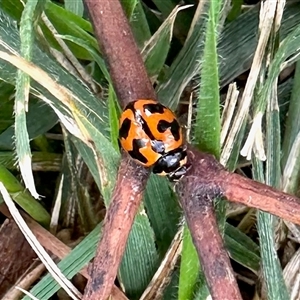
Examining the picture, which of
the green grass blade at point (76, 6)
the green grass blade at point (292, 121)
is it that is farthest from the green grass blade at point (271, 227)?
the green grass blade at point (76, 6)

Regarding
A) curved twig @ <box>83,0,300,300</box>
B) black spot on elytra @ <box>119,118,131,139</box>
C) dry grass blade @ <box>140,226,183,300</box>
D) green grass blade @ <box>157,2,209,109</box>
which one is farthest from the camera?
green grass blade @ <box>157,2,209,109</box>

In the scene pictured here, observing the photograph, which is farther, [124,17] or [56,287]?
[56,287]

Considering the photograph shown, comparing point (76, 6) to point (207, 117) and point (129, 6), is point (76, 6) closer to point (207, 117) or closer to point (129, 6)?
point (129, 6)

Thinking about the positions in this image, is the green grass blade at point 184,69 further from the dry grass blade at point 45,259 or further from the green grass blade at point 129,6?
the dry grass blade at point 45,259

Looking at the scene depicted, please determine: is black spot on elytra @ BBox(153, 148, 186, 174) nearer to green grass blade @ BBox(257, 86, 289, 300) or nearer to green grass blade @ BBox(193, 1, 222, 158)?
green grass blade @ BBox(193, 1, 222, 158)

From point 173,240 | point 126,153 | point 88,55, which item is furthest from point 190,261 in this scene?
point 88,55

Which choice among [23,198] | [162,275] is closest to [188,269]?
[162,275]

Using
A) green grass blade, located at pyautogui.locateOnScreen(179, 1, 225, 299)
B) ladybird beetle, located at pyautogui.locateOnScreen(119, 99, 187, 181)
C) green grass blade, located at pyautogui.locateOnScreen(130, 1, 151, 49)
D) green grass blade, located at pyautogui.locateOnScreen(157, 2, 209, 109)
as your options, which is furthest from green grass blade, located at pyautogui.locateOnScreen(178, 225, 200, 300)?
green grass blade, located at pyautogui.locateOnScreen(130, 1, 151, 49)

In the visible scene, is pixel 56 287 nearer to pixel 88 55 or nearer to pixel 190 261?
pixel 190 261
